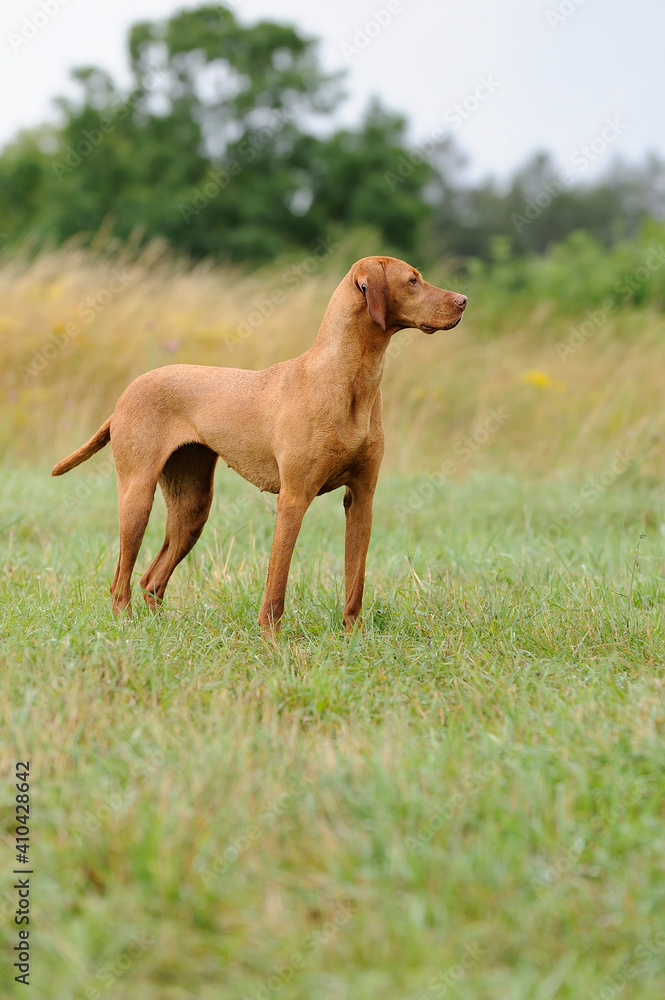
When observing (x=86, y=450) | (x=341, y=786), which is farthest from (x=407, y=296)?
(x=341, y=786)

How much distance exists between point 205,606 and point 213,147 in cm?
2103

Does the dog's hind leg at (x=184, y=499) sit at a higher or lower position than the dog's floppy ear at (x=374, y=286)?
lower

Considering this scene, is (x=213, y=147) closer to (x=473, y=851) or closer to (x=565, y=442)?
(x=565, y=442)

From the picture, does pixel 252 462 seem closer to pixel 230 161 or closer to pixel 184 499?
pixel 184 499

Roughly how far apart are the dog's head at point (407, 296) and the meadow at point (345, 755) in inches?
48.2

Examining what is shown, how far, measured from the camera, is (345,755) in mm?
2479

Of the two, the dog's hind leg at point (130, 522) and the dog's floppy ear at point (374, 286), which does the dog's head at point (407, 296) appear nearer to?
the dog's floppy ear at point (374, 286)

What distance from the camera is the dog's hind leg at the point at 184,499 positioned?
3822mm

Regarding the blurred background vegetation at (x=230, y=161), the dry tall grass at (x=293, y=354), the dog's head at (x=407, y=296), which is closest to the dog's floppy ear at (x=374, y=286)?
the dog's head at (x=407, y=296)

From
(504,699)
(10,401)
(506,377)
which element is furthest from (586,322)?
(504,699)

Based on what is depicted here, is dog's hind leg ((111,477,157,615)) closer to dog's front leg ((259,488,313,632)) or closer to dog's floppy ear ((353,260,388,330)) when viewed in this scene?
dog's front leg ((259,488,313,632))

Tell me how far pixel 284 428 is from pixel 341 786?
56.2 inches

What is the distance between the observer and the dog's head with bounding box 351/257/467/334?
3186 mm

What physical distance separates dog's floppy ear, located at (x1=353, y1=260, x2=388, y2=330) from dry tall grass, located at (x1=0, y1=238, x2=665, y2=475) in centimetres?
447
